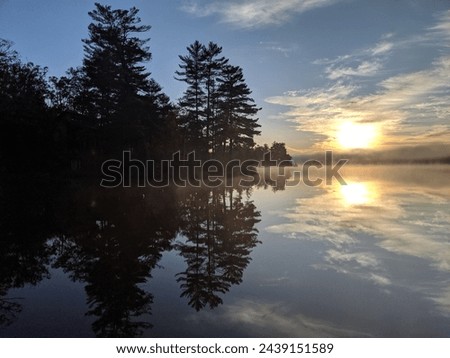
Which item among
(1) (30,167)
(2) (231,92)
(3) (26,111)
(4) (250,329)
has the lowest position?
(4) (250,329)

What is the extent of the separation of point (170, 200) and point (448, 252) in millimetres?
11211

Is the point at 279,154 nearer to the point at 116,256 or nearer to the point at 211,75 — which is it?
the point at 211,75

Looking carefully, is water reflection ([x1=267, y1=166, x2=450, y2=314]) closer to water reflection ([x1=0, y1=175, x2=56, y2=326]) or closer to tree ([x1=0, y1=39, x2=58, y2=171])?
water reflection ([x1=0, y1=175, x2=56, y2=326])

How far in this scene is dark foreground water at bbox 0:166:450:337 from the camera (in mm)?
4152

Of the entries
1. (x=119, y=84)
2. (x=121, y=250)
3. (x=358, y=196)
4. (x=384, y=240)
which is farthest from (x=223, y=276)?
(x=119, y=84)

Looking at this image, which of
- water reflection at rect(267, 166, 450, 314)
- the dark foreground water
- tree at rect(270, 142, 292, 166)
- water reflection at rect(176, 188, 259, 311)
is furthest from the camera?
tree at rect(270, 142, 292, 166)

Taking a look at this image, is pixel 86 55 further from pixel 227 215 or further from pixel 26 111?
pixel 227 215

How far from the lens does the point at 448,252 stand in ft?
22.9

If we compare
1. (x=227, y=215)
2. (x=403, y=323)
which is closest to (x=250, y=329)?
(x=403, y=323)

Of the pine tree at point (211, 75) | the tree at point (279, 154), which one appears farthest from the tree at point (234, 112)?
the tree at point (279, 154)

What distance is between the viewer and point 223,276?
19.0 ft

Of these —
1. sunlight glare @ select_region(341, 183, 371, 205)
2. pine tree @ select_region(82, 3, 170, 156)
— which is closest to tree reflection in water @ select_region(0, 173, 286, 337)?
sunlight glare @ select_region(341, 183, 371, 205)

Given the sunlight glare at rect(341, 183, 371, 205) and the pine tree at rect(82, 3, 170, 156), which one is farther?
the pine tree at rect(82, 3, 170, 156)

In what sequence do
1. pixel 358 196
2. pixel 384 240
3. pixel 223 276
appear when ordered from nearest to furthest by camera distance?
pixel 223 276, pixel 384 240, pixel 358 196
